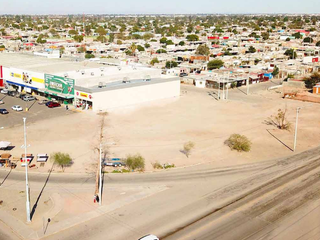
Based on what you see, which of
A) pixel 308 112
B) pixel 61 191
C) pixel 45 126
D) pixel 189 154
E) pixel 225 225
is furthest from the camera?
pixel 308 112

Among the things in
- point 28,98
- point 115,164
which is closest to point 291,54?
point 28,98

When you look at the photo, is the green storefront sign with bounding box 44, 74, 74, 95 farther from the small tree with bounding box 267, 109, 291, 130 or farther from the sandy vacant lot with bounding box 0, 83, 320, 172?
the small tree with bounding box 267, 109, 291, 130

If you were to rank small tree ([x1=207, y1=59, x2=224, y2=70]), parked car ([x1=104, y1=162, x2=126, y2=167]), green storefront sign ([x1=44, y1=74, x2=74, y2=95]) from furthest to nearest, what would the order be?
small tree ([x1=207, y1=59, x2=224, y2=70])
green storefront sign ([x1=44, y1=74, x2=74, y2=95])
parked car ([x1=104, y1=162, x2=126, y2=167])

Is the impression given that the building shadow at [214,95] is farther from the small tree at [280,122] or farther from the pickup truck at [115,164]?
the pickup truck at [115,164]

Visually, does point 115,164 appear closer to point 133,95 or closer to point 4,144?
point 4,144

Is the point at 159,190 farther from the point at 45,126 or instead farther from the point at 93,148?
the point at 45,126

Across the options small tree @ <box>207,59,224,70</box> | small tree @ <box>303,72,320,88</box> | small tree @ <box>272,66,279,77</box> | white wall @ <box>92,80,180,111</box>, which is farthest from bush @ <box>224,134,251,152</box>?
small tree @ <box>207,59,224,70</box>

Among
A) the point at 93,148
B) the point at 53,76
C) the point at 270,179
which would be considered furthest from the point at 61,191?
the point at 53,76
